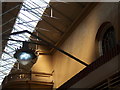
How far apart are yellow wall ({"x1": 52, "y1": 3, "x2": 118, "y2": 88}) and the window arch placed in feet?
0.60

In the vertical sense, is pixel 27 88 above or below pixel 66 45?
below

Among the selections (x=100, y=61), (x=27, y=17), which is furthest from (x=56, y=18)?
(x=100, y=61)

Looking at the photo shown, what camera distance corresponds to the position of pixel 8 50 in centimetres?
1989

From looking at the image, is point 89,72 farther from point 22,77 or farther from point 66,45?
point 22,77

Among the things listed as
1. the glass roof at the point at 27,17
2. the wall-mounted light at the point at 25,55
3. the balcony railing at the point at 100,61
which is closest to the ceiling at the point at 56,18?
the glass roof at the point at 27,17

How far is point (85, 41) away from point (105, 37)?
145cm

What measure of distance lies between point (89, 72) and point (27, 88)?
7.88 metres

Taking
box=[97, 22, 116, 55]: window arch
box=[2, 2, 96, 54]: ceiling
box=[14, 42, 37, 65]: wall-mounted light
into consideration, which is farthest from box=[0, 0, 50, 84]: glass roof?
box=[14, 42, 37, 65]: wall-mounted light

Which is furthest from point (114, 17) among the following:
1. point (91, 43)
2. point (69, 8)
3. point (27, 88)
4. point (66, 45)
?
point (27, 88)

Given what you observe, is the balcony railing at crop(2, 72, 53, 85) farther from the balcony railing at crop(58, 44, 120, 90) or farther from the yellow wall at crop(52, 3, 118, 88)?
the balcony railing at crop(58, 44, 120, 90)

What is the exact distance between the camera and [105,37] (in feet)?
36.3

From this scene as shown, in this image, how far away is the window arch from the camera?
34.6ft

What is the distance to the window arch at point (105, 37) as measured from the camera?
10.6 meters

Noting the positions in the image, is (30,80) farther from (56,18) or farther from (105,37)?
(105,37)
